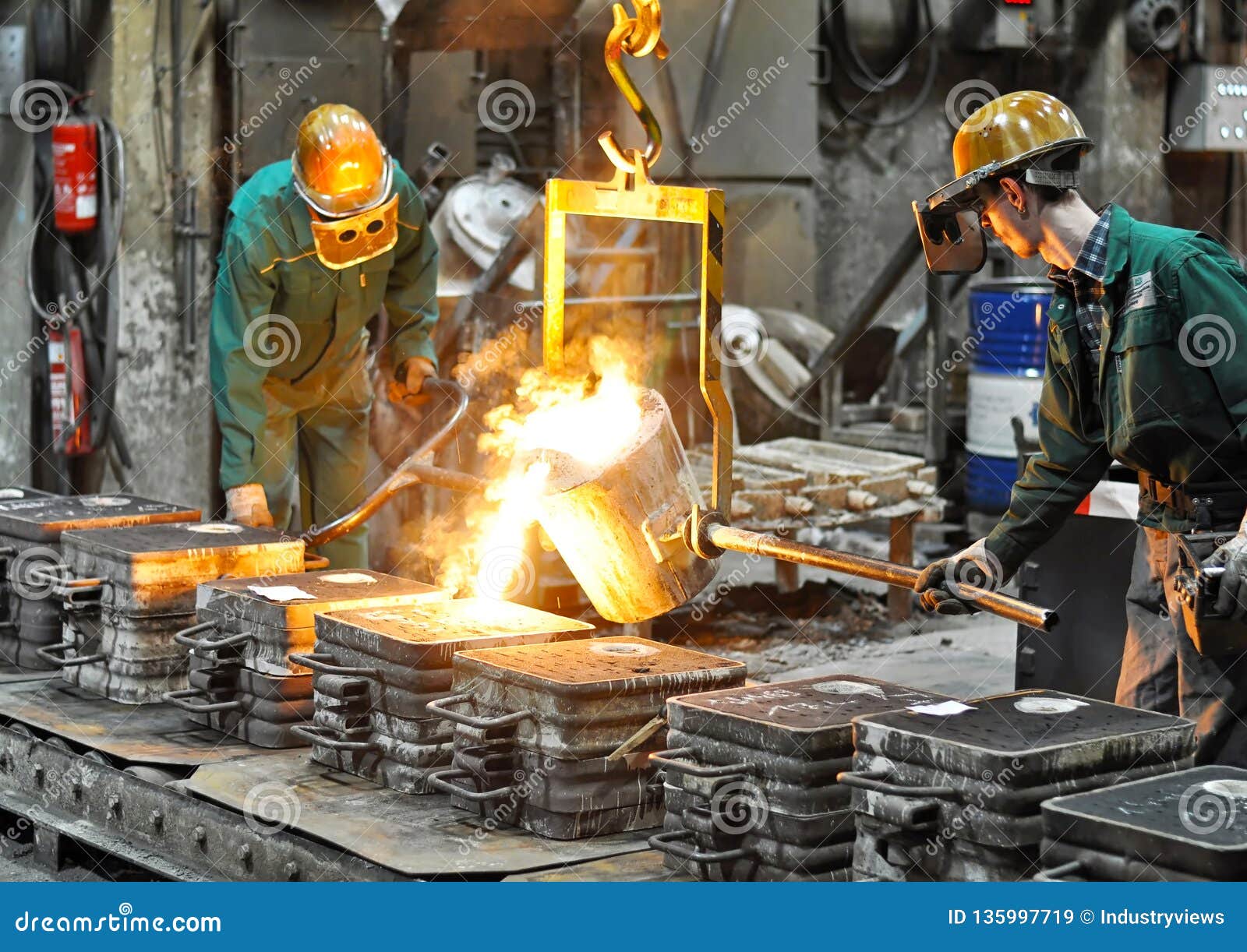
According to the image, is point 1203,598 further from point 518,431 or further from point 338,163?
point 338,163

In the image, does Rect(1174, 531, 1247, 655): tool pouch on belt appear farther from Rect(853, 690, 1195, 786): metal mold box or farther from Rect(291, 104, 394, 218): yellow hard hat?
Rect(291, 104, 394, 218): yellow hard hat

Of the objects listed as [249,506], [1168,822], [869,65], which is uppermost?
[869,65]

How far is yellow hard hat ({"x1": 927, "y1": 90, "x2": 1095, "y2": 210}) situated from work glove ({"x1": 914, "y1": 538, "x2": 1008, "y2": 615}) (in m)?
0.71

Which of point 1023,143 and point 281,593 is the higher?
point 1023,143

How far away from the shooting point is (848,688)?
3277 mm

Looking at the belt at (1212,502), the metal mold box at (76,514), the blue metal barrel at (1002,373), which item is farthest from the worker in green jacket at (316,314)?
the blue metal barrel at (1002,373)

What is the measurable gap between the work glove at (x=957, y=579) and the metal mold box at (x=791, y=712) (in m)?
0.18

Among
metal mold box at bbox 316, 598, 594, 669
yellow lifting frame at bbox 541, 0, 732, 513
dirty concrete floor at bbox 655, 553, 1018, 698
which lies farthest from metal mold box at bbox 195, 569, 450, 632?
dirty concrete floor at bbox 655, 553, 1018, 698

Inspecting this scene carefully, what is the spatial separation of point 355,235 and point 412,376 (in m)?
0.70

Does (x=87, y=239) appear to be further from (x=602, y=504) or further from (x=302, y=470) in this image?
(x=602, y=504)

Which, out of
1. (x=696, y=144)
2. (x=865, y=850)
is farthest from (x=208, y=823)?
(x=696, y=144)

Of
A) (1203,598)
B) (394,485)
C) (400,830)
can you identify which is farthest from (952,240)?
(394,485)

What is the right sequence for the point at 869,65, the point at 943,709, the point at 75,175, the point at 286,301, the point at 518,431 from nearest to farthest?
1. the point at 943,709
2. the point at 518,431
3. the point at 286,301
4. the point at 75,175
5. the point at 869,65

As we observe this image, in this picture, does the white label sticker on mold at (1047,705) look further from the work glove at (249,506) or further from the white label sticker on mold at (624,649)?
the work glove at (249,506)
